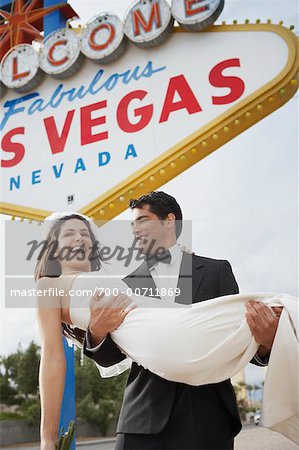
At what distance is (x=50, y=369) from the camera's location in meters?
2.03

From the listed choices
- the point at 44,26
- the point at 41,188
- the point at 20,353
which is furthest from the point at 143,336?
the point at 20,353

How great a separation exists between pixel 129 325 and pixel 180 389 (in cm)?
30

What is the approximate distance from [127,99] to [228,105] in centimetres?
89

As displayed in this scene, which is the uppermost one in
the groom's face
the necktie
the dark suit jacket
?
the groom's face

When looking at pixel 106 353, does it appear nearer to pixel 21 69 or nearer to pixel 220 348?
pixel 220 348

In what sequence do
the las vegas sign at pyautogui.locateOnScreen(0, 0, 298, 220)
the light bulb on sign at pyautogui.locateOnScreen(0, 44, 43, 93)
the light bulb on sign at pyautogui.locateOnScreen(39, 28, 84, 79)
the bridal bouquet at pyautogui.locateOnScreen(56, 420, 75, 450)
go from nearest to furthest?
the bridal bouquet at pyautogui.locateOnScreen(56, 420, 75, 450) → the las vegas sign at pyautogui.locateOnScreen(0, 0, 298, 220) → the light bulb on sign at pyautogui.locateOnScreen(39, 28, 84, 79) → the light bulb on sign at pyautogui.locateOnScreen(0, 44, 43, 93)

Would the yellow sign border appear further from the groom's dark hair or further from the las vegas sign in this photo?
the groom's dark hair

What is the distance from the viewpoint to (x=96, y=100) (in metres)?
4.46

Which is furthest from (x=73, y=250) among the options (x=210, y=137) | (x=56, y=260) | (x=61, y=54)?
(x=61, y=54)

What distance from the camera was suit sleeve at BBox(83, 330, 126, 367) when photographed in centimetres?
191

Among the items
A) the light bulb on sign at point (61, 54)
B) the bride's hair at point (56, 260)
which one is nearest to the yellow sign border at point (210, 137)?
the light bulb on sign at point (61, 54)

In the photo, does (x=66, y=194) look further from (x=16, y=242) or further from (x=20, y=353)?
(x=20, y=353)

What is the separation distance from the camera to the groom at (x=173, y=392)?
179 cm

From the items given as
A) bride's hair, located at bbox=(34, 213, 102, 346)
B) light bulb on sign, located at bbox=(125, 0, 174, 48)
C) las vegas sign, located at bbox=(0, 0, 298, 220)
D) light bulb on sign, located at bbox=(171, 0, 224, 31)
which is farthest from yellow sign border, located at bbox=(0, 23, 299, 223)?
bride's hair, located at bbox=(34, 213, 102, 346)
